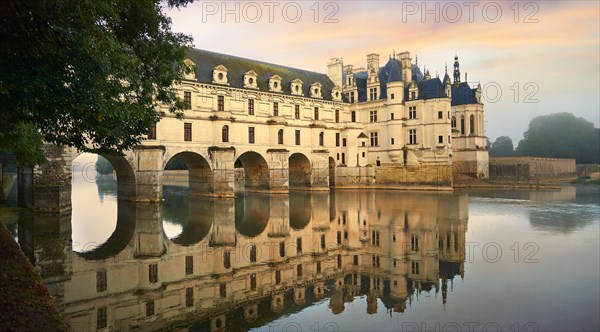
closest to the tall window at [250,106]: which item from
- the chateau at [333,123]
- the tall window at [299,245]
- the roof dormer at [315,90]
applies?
the chateau at [333,123]

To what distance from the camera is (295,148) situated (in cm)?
4362

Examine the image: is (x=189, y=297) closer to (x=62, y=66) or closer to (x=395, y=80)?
(x=62, y=66)

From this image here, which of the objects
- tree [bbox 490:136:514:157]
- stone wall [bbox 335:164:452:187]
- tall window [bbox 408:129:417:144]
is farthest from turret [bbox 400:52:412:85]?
tree [bbox 490:136:514:157]

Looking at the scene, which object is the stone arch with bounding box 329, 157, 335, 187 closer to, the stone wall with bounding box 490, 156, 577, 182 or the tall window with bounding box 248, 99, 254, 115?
the tall window with bounding box 248, 99, 254, 115

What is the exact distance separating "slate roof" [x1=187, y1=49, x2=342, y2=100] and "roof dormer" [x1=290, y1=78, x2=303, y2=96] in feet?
1.88

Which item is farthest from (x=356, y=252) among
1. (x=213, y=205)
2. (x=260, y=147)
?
(x=260, y=147)

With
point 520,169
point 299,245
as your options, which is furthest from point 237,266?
point 520,169

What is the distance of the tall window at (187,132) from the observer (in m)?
34.6

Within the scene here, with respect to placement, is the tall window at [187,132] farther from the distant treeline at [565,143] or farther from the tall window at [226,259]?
the distant treeline at [565,143]

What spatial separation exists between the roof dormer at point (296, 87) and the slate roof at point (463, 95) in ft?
86.7

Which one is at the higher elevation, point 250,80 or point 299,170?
point 250,80

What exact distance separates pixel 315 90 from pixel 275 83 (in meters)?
6.17

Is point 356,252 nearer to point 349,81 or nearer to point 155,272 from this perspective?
point 155,272

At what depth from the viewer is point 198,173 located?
37.8 metres
